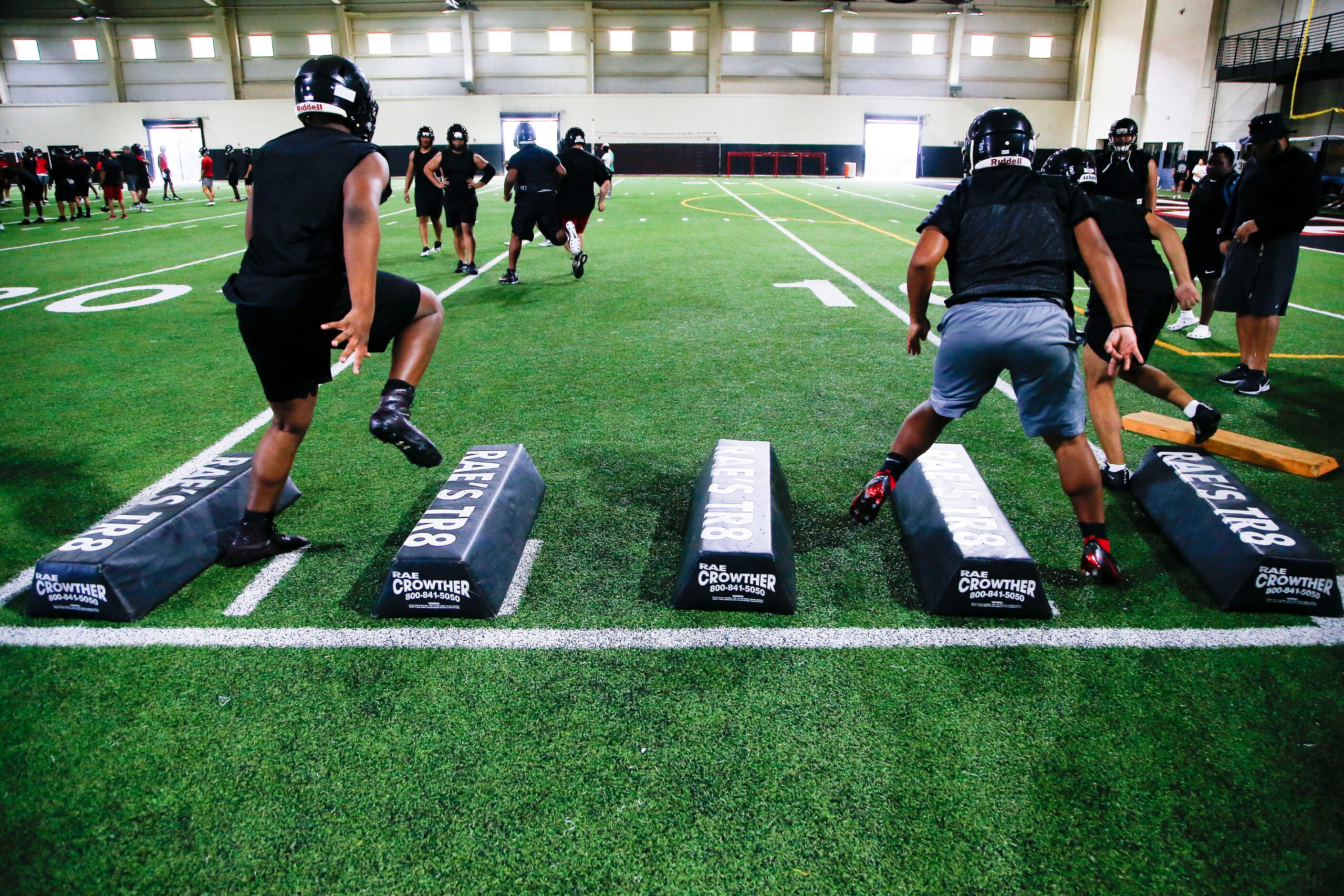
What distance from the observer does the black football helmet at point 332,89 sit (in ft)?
10.5

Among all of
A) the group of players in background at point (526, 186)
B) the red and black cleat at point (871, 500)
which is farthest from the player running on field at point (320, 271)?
the group of players in background at point (526, 186)

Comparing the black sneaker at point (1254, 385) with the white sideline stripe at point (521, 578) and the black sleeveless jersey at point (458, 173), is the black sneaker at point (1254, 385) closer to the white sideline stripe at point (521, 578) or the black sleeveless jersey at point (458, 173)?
the white sideline stripe at point (521, 578)

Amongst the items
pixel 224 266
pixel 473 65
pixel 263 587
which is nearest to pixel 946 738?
pixel 263 587

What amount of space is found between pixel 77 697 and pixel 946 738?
2.98 m

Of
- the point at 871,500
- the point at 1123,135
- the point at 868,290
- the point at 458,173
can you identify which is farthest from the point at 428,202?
the point at 871,500

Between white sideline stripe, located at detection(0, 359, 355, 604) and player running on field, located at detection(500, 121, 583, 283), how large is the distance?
18.6 ft

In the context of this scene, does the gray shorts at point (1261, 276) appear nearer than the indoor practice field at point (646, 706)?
No

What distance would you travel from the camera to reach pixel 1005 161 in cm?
332

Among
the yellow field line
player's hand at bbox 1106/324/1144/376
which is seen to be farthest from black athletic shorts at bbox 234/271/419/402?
the yellow field line

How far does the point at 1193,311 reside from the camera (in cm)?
937

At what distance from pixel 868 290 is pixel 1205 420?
22.2 ft

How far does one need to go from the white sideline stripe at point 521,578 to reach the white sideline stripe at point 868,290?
2.15m

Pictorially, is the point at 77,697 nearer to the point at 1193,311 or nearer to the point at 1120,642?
the point at 1120,642

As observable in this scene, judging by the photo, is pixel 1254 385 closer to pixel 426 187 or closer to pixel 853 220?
pixel 426 187
